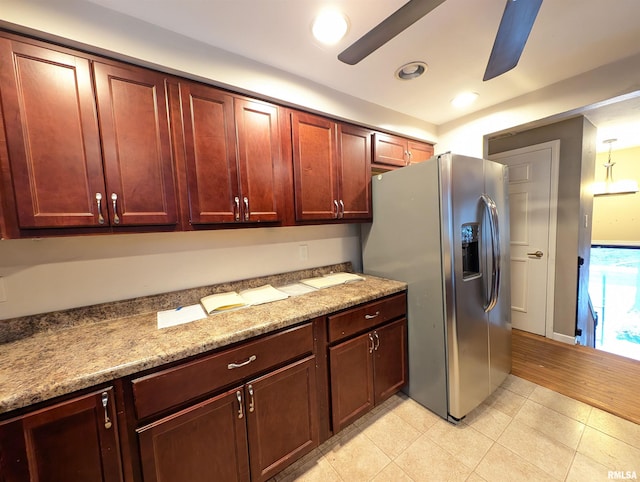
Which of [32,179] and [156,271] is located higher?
[32,179]

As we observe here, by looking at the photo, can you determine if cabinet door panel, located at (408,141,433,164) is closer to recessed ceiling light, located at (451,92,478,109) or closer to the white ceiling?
recessed ceiling light, located at (451,92,478,109)

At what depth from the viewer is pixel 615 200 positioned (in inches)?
162

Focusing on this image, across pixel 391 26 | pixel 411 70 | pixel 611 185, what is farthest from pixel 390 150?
pixel 611 185

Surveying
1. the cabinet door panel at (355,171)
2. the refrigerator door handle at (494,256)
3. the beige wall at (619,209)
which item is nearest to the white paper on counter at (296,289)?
the cabinet door panel at (355,171)

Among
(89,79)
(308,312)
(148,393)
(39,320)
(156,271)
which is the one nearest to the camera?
(148,393)

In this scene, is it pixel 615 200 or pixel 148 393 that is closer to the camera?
pixel 148 393

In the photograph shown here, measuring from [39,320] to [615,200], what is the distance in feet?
23.6

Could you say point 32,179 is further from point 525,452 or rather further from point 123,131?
point 525,452

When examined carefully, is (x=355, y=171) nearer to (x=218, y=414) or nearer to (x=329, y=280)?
(x=329, y=280)

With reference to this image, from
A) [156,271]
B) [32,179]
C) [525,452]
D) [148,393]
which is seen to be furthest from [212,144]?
[525,452]

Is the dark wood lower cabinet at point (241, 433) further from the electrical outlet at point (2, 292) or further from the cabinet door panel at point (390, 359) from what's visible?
the electrical outlet at point (2, 292)

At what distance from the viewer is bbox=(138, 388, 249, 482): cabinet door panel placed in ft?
3.12

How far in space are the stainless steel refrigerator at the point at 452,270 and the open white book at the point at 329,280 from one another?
330mm

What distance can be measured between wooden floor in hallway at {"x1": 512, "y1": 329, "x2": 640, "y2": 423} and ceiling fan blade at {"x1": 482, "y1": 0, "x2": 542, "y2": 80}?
2338mm
